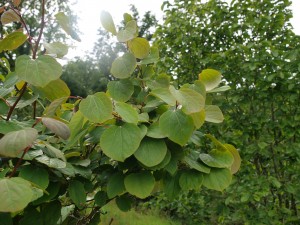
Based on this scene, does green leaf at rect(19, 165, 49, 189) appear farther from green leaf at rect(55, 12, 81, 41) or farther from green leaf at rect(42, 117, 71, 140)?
green leaf at rect(55, 12, 81, 41)

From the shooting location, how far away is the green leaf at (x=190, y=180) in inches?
36.7

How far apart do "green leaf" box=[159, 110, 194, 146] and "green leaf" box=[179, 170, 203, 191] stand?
118 mm

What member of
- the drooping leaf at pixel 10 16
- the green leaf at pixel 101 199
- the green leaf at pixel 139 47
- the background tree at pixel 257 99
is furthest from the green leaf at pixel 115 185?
the background tree at pixel 257 99

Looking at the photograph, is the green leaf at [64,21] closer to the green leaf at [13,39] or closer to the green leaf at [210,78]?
the green leaf at [13,39]

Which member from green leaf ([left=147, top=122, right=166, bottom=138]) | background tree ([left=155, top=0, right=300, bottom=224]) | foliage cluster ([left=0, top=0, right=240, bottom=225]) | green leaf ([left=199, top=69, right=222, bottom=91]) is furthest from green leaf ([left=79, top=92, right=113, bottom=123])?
background tree ([left=155, top=0, right=300, bottom=224])

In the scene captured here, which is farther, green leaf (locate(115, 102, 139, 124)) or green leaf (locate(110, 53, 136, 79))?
green leaf (locate(110, 53, 136, 79))

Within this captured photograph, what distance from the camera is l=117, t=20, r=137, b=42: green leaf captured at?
3.15 ft

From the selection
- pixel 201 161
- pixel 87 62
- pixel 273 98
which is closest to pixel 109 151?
pixel 201 161

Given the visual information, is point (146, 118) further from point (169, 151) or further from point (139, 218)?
point (139, 218)

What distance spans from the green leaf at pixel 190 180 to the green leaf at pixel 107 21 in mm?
429

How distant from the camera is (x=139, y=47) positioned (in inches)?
40.7

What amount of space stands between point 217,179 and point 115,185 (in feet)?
0.88

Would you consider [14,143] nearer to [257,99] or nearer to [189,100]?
[189,100]

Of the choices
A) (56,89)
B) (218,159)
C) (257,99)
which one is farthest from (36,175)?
(257,99)
